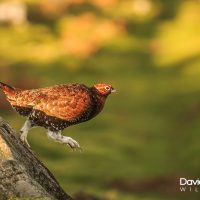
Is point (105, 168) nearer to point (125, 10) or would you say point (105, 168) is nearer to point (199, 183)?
point (199, 183)

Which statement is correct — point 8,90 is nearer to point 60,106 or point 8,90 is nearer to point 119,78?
point 60,106

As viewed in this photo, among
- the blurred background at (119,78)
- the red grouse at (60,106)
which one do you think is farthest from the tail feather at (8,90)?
the blurred background at (119,78)

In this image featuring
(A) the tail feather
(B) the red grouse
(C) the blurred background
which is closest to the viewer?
(B) the red grouse

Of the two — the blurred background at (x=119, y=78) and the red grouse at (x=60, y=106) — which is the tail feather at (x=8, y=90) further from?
the blurred background at (x=119, y=78)

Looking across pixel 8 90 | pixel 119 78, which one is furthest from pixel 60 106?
pixel 119 78

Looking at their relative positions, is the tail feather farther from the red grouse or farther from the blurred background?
the blurred background

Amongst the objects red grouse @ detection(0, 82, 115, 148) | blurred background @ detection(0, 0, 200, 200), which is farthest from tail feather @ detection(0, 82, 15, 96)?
blurred background @ detection(0, 0, 200, 200)
